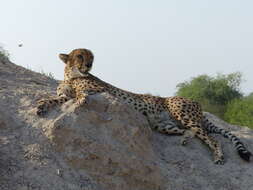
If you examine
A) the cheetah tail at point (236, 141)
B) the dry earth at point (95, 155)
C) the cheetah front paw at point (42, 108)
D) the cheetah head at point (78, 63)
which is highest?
the cheetah head at point (78, 63)

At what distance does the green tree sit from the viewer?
18.3m

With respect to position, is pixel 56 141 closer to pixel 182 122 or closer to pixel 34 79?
pixel 182 122

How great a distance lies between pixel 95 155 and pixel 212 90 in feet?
45.0

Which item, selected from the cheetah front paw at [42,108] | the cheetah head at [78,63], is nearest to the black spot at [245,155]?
the cheetah head at [78,63]

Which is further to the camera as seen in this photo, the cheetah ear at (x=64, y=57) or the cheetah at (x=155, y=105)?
the cheetah ear at (x=64, y=57)

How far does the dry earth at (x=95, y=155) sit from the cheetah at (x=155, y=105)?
0.29m

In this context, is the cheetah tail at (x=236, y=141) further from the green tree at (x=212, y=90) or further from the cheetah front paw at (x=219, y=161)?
the green tree at (x=212, y=90)

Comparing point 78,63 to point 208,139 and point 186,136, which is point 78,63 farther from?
point 208,139

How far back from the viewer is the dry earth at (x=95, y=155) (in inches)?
203

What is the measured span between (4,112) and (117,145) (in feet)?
4.15

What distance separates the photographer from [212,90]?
1872 centimetres

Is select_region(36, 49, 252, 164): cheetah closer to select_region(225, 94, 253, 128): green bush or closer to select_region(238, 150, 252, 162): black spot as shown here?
select_region(238, 150, 252, 162): black spot

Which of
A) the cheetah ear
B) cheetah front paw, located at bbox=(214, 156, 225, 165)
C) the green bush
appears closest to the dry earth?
cheetah front paw, located at bbox=(214, 156, 225, 165)

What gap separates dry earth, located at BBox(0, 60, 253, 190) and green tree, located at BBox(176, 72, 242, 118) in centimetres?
1180
